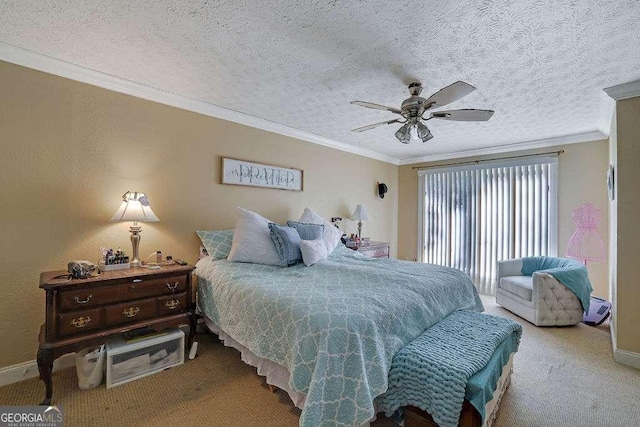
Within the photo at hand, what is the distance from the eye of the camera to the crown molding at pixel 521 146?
394 cm

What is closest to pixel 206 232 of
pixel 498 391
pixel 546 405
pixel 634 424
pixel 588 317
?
pixel 498 391

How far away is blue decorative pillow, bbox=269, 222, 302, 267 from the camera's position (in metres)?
2.79

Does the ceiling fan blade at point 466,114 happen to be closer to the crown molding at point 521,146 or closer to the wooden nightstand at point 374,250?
the wooden nightstand at point 374,250

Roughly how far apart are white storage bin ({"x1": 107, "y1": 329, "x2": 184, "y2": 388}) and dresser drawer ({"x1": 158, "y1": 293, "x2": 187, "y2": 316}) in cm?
19

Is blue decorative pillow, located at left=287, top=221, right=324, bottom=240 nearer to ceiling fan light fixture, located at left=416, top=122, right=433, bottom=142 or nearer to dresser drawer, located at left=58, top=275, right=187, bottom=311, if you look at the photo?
dresser drawer, located at left=58, top=275, right=187, bottom=311

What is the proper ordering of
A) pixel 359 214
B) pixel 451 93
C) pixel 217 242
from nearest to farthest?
pixel 451 93
pixel 217 242
pixel 359 214

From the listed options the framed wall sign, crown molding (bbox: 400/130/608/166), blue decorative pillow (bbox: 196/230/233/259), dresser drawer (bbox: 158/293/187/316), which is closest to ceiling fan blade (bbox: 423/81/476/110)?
the framed wall sign

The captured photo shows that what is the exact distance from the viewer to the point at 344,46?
6.56 ft

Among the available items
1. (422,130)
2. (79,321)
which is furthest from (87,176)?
(422,130)

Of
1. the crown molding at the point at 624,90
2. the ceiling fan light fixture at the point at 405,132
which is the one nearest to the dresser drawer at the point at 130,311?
the ceiling fan light fixture at the point at 405,132

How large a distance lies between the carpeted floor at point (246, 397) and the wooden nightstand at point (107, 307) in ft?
0.95

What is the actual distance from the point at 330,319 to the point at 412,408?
2.20ft

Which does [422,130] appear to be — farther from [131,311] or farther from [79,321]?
[79,321]

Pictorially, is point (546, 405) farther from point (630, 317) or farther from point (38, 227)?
point (38, 227)
